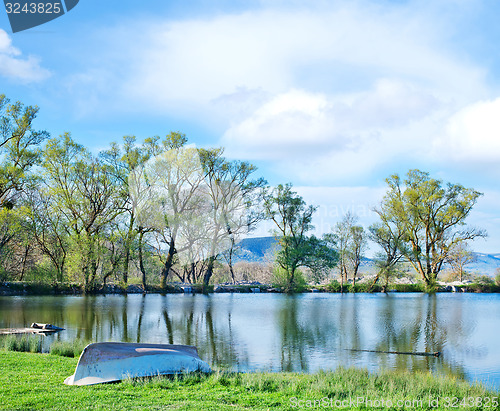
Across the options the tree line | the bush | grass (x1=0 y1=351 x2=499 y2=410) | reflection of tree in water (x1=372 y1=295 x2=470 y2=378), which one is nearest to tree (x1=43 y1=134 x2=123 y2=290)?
the tree line

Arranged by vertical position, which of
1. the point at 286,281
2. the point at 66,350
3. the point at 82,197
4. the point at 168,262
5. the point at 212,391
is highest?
the point at 82,197

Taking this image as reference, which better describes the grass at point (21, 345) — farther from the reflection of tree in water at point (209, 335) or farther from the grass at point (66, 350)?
the reflection of tree in water at point (209, 335)

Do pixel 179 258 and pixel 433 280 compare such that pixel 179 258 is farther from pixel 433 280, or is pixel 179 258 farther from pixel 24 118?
pixel 433 280

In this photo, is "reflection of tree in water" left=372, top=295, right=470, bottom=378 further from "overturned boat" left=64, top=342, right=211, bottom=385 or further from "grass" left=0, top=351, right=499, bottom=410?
"overturned boat" left=64, top=342, right=211, bottom=385

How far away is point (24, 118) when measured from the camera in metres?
34.8

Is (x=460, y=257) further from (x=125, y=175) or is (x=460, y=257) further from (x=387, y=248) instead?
(x=125, y=175)

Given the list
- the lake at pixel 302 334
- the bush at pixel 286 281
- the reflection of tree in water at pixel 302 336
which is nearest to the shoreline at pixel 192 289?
the bush at pixel 286 281

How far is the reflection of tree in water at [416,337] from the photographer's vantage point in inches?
437

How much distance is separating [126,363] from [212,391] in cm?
187

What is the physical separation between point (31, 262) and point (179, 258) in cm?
1416

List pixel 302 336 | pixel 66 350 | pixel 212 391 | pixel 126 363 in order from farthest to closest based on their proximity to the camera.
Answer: pixel 302 336
pixel 66 350
pixel 126 363
pixel 212 391

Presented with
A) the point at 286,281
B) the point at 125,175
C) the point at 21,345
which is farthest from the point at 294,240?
the point at 21,345

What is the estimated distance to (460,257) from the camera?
48812mm

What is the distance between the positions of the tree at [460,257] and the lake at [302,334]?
2535cm
